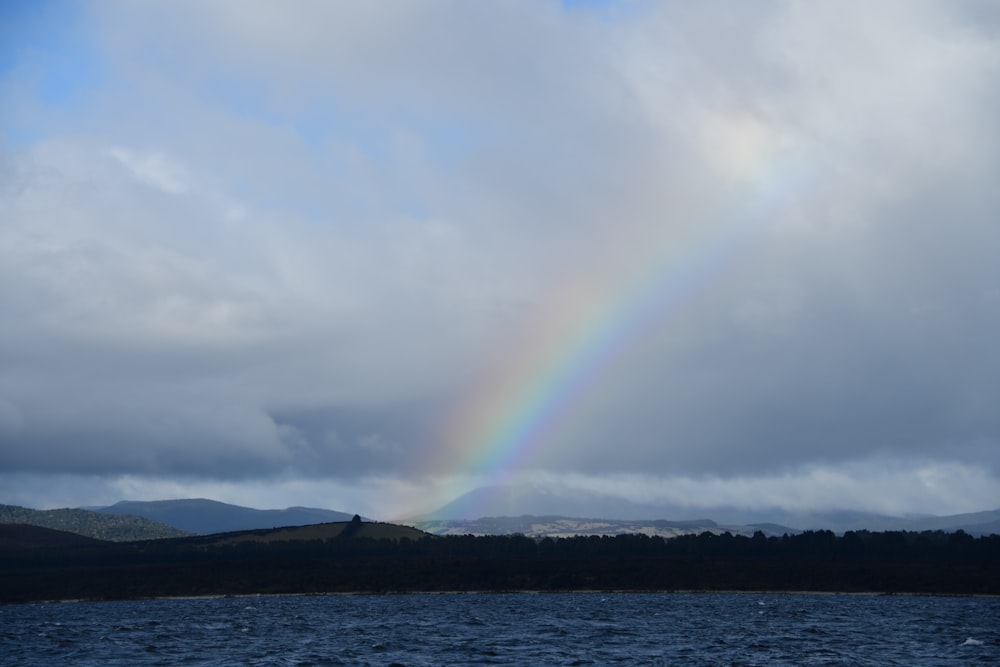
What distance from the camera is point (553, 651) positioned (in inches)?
4619

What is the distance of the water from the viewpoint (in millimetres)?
110375

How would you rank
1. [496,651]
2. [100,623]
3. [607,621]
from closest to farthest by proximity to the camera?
[496,651] < [607,621] < [100,623]

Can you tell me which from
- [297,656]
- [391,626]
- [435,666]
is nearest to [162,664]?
[297,656]

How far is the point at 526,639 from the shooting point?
440ft

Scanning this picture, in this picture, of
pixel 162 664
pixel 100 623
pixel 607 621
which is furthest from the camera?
pixel 100 623

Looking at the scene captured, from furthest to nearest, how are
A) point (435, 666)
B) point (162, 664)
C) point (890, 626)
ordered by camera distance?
point (890, 626) < point (162, 664) < point (435, 666)

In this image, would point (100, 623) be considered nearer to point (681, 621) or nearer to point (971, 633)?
point (681, 621)

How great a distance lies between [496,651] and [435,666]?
16.0 metres

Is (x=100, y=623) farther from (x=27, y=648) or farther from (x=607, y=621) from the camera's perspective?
(x=607, y=621)

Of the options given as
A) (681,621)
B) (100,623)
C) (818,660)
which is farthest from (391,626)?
(818,660)

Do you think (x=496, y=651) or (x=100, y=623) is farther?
(x=100, y=623)

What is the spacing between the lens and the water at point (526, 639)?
110 m

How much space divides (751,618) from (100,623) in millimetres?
119169

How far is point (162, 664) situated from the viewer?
109000 mm
